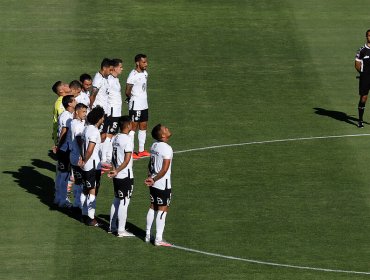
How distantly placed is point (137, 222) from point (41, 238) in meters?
2.41

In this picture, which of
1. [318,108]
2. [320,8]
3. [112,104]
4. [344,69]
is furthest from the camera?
[320,8]

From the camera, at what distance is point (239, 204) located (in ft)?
108

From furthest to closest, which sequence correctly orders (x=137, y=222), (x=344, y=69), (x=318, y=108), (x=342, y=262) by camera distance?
(x=344, y=69)
(x=318, y=108)
(x=137, y=222)
(x=342, y=262)

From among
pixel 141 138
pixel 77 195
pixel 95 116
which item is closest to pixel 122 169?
pixel 95 116

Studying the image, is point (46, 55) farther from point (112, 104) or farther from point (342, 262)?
point (342, 262)

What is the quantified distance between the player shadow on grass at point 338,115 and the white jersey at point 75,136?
1056 cm

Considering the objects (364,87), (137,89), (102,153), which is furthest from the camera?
(364,87)

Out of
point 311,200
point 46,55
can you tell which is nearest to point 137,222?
point 311,200

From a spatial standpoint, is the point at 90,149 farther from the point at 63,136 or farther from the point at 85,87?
the point at 85,87

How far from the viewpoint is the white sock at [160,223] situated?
29.7 m

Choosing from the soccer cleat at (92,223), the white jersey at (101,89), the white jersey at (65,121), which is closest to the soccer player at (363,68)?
the white jersey at (101,89)

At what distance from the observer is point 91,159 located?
31.1 m

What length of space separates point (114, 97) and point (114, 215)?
6.18 m

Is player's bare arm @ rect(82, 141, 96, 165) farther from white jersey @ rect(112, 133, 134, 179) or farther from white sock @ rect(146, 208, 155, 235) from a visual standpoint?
white sock @ rect(146, 208, 155, 235)
